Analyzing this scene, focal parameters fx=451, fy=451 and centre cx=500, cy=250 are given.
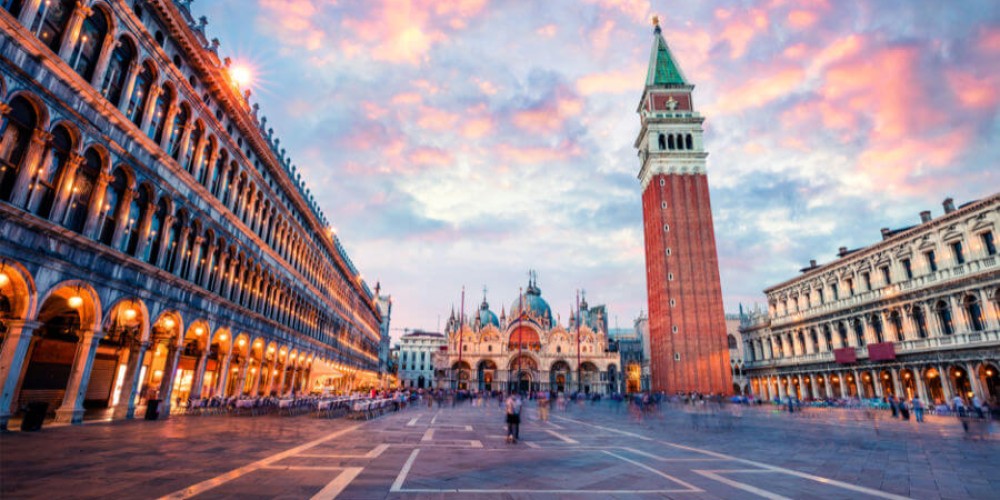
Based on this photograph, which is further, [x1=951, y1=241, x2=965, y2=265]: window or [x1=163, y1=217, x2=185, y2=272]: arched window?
[x1=951, y1=241, x2=965, y2=265]: window

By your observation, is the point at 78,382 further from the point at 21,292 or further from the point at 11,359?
the point at 21,292

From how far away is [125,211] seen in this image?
48.4 feet

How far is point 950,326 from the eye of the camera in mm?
31141

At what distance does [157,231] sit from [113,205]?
2.55m

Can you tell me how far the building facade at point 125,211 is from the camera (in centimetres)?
1120

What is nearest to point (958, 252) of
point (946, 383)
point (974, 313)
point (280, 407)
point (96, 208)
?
point (974, 313)

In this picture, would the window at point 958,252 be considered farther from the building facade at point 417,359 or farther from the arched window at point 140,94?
the building facade at point 417,359

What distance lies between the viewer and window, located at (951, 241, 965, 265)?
30766 mm

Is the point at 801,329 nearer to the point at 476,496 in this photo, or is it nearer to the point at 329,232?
the point at 329,232

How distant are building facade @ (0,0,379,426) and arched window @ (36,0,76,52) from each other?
0.05 meters

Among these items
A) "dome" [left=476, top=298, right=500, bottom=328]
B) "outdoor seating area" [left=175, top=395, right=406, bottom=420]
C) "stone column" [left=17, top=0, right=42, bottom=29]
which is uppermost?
"dome" [left=476, top=298, right=500, bottom=328]

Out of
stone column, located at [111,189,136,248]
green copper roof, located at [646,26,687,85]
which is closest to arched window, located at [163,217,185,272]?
stone column, located at [111,189,136,248]

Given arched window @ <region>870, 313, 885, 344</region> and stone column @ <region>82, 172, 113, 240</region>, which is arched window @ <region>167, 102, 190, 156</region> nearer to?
stone column @ <region>82, 172, 113, 240</region>

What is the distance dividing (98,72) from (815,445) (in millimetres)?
23807
